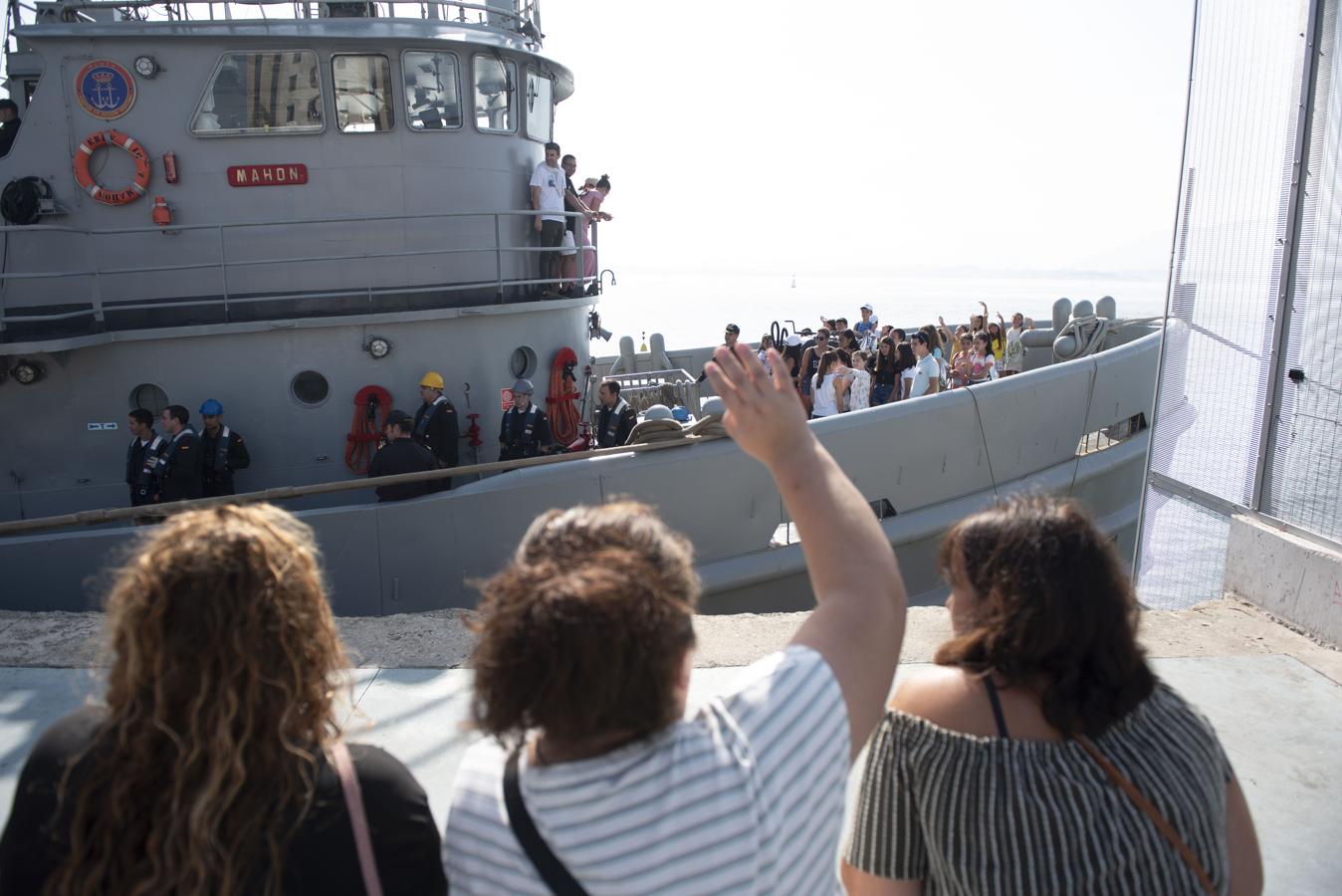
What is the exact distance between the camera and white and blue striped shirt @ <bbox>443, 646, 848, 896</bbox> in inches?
49.4

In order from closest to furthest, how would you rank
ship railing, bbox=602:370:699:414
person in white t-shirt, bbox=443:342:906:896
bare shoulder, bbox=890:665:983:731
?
person in white t-shirt, bbox=443:342:906:896
bare shoulder, bbox=890:665:983:731
ship railing, bbox=602:370:699:414

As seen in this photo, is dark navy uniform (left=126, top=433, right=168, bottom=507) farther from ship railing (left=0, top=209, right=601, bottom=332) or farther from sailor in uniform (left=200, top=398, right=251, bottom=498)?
ship railing (left=0, top=209, right=601, bottom=332)

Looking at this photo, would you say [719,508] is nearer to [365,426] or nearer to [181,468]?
[365,426]

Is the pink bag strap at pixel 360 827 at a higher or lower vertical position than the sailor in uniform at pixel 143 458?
higher

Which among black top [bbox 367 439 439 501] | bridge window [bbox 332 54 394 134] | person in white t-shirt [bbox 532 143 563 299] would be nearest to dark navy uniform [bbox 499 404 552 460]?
black top [bbox 367 439 439 501]

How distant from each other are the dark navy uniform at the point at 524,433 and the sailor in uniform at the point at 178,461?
2176 millimetres

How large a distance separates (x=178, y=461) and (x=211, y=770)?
20.7ft

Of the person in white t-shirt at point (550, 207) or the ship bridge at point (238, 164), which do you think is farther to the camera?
the person in white t-shirt at point (550, 207)

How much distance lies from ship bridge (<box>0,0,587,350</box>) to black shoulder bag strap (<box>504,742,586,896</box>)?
6.79m

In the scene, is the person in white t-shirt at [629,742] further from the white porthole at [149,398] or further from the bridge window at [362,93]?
the bridge window at [362,93]

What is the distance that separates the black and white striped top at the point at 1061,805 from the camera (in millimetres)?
1541

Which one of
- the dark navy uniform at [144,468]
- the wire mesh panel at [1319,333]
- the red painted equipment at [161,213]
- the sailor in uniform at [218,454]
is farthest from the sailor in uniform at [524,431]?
the wire mesh panel at [1319,333]

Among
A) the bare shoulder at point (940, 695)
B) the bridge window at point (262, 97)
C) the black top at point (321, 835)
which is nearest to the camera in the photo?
the black top at point (321, 835)

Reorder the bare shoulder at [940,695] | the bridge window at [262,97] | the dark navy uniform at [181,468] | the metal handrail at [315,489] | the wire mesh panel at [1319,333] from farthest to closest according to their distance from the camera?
1. the bridge window at [262,97]
2. the dark navy uniform at [181,468]
3. the metal handrail at [315,489]
4. the wire mesh panel at [1319,333]
5. the bare shoulder at [940,695]
